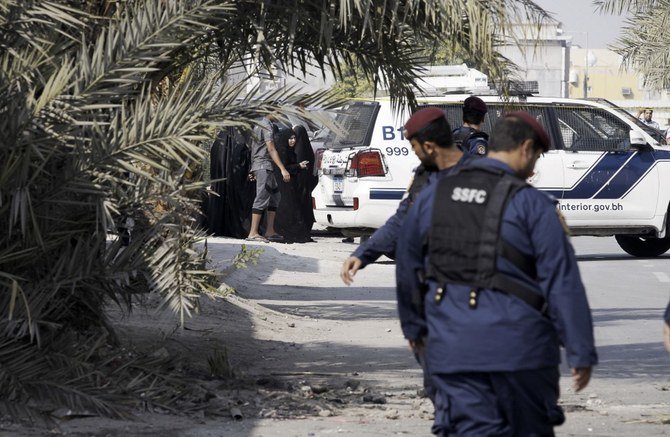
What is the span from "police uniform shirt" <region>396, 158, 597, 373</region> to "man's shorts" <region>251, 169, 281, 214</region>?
568 inches

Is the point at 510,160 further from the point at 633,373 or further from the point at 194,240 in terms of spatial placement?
the point at 633,373

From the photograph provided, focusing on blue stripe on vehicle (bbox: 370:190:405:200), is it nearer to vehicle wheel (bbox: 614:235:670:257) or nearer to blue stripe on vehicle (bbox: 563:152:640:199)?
blue stripe on vehicle (bbox: 563:152:640:199)

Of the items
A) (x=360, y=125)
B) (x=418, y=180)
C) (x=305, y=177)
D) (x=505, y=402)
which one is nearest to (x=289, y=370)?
(x=418, y=180)

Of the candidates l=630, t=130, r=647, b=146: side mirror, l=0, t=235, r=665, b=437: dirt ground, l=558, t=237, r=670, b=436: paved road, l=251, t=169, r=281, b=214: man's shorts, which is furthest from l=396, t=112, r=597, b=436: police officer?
l=251, t=169, r=281, b=214: man's shorts

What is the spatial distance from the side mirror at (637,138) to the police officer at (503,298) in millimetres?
13287

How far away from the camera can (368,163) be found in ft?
55.7

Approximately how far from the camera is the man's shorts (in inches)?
741

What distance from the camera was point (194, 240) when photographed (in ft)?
25.4

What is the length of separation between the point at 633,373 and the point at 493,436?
4813 mm

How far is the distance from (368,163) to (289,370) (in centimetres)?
827

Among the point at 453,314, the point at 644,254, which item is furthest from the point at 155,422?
the point at 644,254

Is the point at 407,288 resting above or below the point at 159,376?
above

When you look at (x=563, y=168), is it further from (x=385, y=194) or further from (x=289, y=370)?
(x=289, y=370)

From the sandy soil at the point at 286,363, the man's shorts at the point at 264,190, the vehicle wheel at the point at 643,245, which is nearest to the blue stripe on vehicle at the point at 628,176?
the vehicle wheel at the point at 643,245
